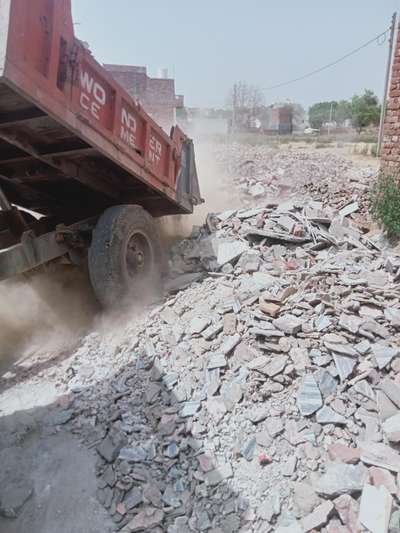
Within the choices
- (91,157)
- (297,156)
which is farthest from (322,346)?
(297,156)

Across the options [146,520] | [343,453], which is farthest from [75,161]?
[343,453]

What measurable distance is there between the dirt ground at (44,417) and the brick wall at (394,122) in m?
4.52

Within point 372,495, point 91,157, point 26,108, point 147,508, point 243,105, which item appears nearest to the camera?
point 372,495

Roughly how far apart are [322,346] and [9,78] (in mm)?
2825

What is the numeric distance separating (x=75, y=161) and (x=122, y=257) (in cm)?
104

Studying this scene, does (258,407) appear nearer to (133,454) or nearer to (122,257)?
(133,454)

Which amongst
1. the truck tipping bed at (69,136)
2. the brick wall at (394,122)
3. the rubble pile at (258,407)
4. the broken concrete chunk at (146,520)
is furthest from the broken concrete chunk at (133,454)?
the brick wall at (394,122)

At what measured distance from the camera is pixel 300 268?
455 cm

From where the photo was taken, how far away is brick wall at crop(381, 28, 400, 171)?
18.7 ft

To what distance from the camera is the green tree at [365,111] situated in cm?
3509

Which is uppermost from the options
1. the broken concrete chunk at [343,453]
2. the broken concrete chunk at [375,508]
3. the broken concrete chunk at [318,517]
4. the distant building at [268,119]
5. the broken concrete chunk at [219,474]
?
the distant building at [268,119]

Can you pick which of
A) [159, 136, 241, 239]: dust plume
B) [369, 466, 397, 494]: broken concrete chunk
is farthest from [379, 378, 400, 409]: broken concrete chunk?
[159, 136, 241, 239]: dust plume

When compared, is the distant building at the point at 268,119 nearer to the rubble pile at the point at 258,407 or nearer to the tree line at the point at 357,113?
the tree line at the point at 357,113

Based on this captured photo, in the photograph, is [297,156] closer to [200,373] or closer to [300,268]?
[300,268]
